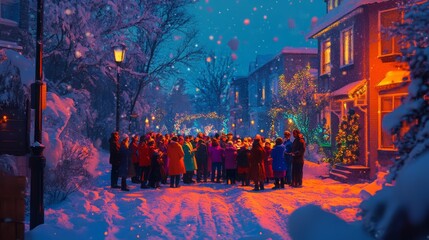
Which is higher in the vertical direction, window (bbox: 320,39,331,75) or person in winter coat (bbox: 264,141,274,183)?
window (bbox: 320,39,331,75)

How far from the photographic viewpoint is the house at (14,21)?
16906mm

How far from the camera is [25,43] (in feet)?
56.8

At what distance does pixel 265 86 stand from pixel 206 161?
29.2 metres


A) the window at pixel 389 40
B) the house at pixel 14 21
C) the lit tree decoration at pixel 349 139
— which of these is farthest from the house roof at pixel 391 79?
the house at pixel 14 21

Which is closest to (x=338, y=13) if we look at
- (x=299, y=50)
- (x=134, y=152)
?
(x=134, y=152)

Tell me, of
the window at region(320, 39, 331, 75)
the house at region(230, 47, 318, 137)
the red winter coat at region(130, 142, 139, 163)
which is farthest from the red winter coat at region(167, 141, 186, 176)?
the house at region(230, 47, 318, 137)

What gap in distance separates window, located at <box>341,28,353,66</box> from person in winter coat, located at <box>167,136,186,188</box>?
9.00 m

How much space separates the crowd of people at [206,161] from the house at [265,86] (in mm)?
16544

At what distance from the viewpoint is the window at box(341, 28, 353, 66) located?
2044 cm

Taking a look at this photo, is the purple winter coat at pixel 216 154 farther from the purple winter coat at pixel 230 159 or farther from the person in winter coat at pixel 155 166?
the person in winter coat at pixel 155 166

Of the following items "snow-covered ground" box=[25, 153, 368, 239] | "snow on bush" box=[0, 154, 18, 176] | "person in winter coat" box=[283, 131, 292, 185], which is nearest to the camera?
"snow-covered ground" box=[25, 153, 368, 239]

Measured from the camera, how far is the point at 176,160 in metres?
16.1

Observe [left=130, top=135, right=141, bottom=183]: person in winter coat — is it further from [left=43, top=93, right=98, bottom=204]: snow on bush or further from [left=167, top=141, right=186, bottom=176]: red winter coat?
[left=43, top=93, right=98, bottom=204]: snow on bush

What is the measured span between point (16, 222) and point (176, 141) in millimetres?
10977
